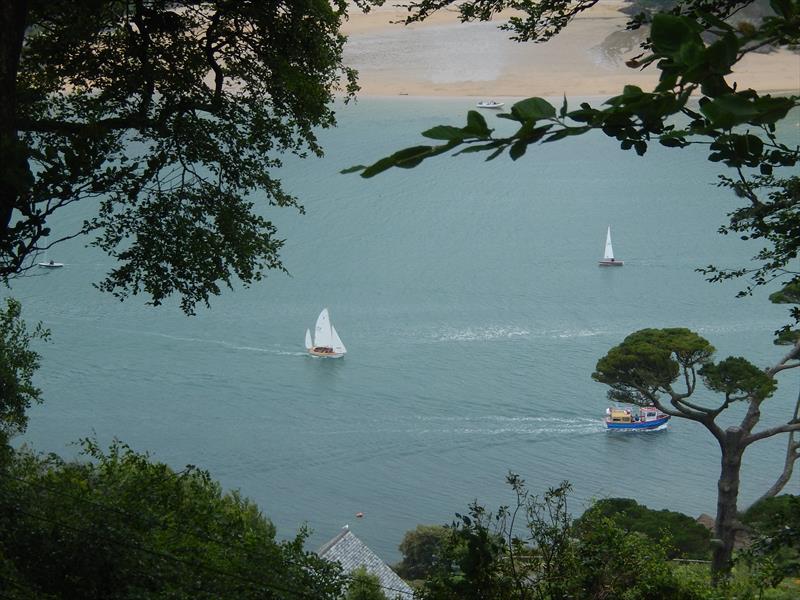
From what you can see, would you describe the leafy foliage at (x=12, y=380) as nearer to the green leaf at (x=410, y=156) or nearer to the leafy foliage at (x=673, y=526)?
the leafy foliage at (x=673, y=526)

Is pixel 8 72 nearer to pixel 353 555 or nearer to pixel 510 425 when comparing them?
pixel 353 555

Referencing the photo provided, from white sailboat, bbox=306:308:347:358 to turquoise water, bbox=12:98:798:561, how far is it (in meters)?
0.38

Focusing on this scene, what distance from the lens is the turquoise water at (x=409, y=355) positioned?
1578 cm

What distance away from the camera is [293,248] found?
24578 mm

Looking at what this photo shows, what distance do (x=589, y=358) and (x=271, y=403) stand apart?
19.7 ft

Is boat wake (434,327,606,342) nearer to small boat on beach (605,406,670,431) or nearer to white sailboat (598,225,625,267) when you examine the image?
small boat on beach (605,406,670,431)

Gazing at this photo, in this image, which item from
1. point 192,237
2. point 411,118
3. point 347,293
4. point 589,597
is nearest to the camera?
point 589,597

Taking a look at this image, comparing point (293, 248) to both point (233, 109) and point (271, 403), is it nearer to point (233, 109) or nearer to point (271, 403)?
point (271, 403)

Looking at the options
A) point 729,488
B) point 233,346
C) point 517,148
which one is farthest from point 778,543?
point 233,346

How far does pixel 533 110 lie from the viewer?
1.03m

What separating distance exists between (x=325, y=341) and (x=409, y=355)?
1.65 metres

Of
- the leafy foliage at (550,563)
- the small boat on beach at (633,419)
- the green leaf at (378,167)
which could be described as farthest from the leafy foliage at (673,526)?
the green leaf at (378,167)

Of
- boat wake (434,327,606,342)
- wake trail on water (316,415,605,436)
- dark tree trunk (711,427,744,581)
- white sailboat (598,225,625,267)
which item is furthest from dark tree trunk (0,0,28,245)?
white sailboat (598,225,625,267)

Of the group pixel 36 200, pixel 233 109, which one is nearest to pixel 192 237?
pixel 233 109
